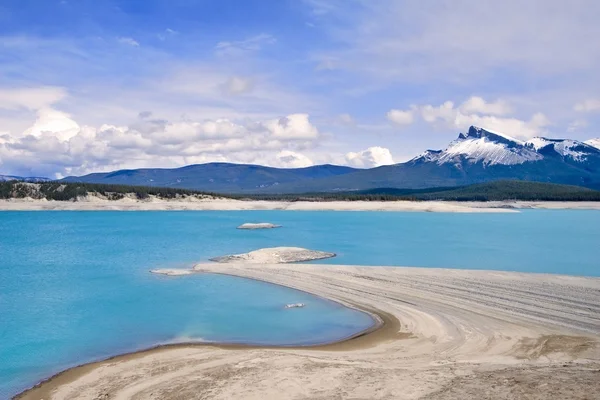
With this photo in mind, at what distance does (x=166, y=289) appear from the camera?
1994 cm

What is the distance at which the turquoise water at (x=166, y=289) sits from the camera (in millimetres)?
13352

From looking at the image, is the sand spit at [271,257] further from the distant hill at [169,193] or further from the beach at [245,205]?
the distant hill at [169,193]

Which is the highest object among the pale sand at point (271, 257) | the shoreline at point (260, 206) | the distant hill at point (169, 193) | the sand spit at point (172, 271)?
the distant hill at point (169, 193)

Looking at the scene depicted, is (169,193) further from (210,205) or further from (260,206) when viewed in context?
(260,206)

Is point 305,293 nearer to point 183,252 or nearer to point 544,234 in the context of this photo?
point 183,252

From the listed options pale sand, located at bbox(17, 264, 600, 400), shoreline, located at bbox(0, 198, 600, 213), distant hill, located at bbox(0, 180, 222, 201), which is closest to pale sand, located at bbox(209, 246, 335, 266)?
pale sand, located at bbox(17, 264, 600, 400)

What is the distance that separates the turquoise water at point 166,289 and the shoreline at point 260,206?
35.5m

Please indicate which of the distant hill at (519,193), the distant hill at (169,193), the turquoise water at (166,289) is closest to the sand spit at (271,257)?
the turquoise water at (166,289)

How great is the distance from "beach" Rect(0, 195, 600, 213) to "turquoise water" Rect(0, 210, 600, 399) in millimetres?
35548

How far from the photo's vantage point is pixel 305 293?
18.7 m

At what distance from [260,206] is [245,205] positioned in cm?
308

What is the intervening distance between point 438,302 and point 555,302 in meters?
3.52

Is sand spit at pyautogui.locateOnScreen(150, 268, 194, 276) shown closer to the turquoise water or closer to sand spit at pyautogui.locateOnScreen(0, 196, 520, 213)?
the turquoise water

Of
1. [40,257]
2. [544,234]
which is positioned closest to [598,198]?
[544,234]
